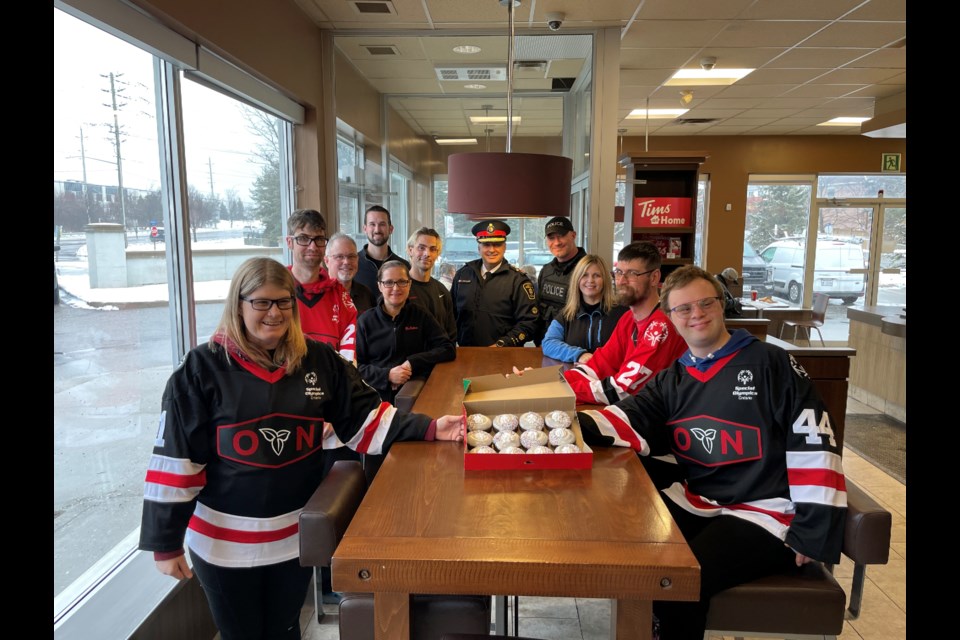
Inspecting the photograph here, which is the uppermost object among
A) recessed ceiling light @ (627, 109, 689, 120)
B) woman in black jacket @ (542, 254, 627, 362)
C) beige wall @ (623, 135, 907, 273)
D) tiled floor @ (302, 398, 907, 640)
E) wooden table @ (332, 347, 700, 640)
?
recessed ceiling light @ (627, 109, 689, 120)

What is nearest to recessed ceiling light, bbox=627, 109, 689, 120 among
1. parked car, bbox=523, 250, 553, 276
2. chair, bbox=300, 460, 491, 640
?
parked car, bbox=523, 250, 553, 276

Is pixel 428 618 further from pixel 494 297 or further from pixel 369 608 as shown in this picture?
pixel 494 297

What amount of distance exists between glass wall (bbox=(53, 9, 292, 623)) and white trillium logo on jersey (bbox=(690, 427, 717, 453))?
1802mm

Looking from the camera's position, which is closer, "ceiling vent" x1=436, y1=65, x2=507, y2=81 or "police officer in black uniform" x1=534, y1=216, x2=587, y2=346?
"police officer in black uniform" x1=534, y1=216, x2=587, y2=346

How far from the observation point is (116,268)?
2250 mm

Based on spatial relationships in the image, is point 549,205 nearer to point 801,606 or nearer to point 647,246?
point 647,246

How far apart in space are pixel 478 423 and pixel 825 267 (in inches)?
405

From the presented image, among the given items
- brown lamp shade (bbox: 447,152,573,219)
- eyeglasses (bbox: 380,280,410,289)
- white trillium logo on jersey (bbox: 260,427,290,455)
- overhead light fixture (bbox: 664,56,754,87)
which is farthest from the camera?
overhead light fixture (bbox: 664,56,754,87)

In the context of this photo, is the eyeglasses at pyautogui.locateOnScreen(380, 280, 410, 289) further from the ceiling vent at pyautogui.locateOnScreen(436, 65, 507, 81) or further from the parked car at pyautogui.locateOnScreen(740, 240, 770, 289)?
the parked car at pyautogui.locateOnScreen(740, 240, 770, 289)

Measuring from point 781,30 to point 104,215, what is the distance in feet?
15.9

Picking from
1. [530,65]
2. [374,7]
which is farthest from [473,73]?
[374,7]

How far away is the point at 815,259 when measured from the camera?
10.2m

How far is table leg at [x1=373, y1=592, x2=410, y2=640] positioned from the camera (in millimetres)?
1310
